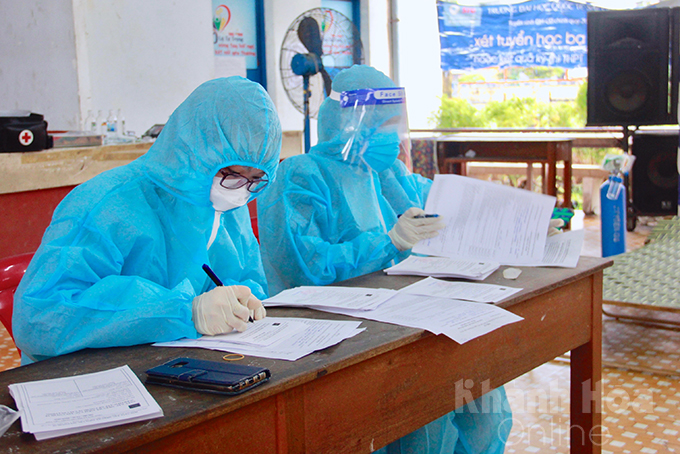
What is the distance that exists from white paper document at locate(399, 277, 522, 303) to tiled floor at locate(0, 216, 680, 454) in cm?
70

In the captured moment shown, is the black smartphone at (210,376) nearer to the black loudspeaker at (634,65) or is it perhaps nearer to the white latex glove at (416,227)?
the white latex glove at (416,227)

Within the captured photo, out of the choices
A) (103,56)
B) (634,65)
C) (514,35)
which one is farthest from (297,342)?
(514,35)

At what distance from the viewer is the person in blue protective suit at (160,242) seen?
3.59 feet

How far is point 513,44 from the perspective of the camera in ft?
21.8

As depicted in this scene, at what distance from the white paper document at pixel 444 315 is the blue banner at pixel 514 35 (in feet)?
18.7

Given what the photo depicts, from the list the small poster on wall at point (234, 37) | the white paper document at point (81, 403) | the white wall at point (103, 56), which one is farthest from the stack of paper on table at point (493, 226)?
the small poster on wall at point (234, 37)

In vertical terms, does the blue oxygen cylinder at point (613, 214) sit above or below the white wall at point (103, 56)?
below

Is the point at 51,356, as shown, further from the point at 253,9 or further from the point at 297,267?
the point at 253,9

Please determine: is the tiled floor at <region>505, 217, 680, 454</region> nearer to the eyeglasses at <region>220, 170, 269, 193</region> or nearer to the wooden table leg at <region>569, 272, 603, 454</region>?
the wooden table leg at <region>569, 272, 603, 454</region>

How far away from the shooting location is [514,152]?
17.6ft

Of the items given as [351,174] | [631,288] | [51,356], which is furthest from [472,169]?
[51,356]

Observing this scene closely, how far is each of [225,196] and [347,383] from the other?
0.47 m

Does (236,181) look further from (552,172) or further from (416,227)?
(552,172)

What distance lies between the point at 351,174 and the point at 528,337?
73 cm
